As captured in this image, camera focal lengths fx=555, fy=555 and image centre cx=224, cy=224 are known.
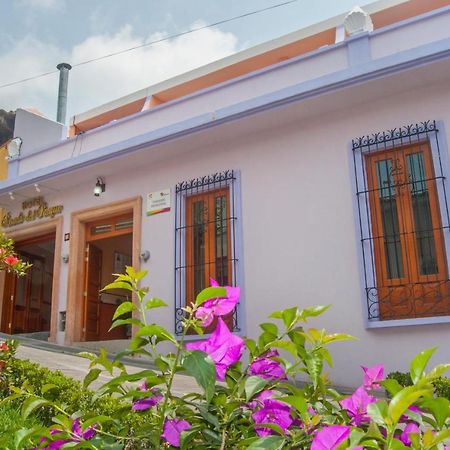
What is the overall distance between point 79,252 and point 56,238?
24.1 inches

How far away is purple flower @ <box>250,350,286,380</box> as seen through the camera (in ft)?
5.01

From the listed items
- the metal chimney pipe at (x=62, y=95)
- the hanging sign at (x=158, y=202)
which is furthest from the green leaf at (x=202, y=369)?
the metal chimney pipe at (x=62, y=95)

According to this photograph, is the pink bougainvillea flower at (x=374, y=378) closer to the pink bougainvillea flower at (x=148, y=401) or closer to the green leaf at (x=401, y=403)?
the green leaf at (x=401, y=403)

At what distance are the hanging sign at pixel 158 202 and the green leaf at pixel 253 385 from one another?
734cm

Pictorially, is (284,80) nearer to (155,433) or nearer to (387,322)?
(387,322)

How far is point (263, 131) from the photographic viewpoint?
796 centimetres

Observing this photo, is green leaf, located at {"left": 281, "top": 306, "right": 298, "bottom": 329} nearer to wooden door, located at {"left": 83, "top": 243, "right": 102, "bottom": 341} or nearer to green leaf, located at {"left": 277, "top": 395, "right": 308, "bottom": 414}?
green leaf, located at {"left": 277, "top": 395, "right": 308, "bottom": 414}

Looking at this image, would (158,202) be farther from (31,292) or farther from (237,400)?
(237,400)

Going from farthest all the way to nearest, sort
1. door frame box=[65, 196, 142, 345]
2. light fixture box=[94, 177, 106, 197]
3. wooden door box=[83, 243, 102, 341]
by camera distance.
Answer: wooden door box=[83, 243, 102, 341], light fixture box=[94, 177, 106, 197], door frame box=[65, 196, 142, 345]

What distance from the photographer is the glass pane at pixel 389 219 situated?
6555 mm

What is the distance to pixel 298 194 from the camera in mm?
7426

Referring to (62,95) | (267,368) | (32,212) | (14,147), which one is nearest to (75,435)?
(267,368)

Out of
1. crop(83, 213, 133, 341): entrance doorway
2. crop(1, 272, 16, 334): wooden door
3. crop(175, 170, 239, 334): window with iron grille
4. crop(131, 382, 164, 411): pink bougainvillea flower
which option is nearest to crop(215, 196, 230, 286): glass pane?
crop(175, 170, 239, 334): window with iron grille

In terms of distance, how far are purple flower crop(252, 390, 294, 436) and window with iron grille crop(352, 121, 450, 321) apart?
5.18 m
